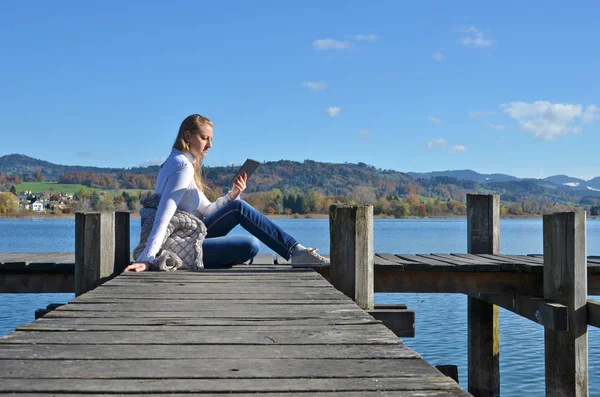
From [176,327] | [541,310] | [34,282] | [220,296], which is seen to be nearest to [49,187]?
[34,282]

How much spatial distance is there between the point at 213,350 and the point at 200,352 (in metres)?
0.07

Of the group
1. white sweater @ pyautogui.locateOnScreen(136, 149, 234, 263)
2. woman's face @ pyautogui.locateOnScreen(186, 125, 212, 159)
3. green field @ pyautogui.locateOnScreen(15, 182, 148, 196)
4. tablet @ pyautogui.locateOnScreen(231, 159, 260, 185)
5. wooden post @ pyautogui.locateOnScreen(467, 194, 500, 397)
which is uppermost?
green field @ pyautogui.locateOnScreen(15, 182, 148, 196)

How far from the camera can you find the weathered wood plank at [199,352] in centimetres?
284

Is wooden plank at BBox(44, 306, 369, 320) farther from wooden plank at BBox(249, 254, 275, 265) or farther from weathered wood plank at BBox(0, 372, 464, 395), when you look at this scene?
wooden plank at BBox(249, 254, 275, 265)

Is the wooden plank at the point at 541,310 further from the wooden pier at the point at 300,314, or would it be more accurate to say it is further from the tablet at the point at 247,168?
the tablet at the point at 247,168

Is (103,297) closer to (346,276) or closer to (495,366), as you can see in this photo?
(346,276)

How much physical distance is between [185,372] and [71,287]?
5.07 meters

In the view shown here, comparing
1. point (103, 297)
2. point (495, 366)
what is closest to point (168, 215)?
point (103, 297)

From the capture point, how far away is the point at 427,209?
447ft

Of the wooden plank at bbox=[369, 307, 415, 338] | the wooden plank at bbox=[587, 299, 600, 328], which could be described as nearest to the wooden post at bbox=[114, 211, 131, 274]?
the wooden plank at bbox=[369, 307, 415, 338]

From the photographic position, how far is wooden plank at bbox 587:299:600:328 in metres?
6.56

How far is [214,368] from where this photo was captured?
105 inches

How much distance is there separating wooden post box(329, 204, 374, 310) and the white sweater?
132 cm

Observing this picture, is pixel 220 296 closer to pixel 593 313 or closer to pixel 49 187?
pixel 593 313
